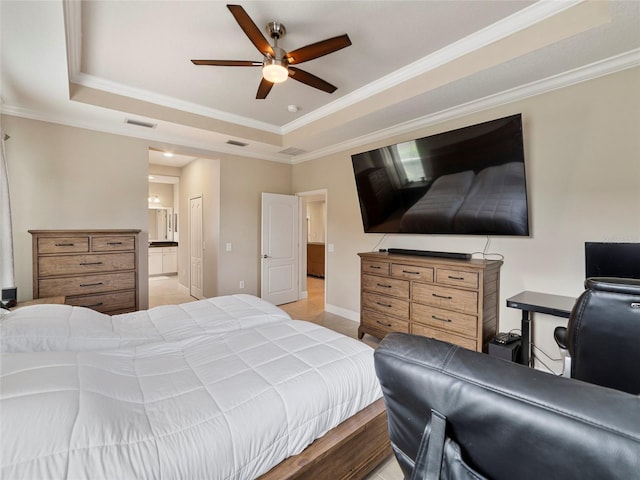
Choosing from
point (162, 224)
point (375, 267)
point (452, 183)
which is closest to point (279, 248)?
point (375, 267)

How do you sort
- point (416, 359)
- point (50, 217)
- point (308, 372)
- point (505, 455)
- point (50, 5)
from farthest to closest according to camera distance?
point (50, 217) < point (50, 5) < point (308, 372) < point (416, 359) < point (505, 455)

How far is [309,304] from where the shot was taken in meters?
5.43

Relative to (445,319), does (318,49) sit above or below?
above

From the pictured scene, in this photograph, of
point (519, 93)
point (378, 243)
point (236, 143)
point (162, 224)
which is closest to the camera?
point (519, 93)

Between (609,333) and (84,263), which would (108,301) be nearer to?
(84,263)

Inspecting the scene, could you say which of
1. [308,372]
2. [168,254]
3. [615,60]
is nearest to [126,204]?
[308,372]

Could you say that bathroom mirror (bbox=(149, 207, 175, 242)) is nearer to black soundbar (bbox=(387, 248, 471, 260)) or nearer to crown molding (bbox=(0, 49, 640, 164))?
crown molding (bbox=(0, 49, 640, 164))

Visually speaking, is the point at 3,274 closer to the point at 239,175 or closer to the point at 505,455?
the point at 239,175

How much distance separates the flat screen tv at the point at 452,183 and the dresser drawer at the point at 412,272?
56 cm

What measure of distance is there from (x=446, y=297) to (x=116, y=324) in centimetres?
292

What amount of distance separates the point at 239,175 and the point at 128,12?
2.88 m

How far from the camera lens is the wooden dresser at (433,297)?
8.84 feet

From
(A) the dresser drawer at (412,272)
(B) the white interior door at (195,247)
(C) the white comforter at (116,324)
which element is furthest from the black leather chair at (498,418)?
(B) the white interior door at (195,247)

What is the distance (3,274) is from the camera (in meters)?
2.70
